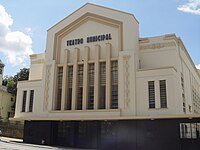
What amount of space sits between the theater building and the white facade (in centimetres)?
9

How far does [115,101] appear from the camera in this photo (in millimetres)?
26047

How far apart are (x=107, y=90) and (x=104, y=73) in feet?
7.80

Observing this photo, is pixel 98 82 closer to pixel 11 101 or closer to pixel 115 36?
pixel 115 36

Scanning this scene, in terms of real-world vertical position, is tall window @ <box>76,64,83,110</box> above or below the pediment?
below

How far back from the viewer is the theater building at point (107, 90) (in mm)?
23078

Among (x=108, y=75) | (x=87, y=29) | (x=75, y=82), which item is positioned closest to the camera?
(x=108, y=75)

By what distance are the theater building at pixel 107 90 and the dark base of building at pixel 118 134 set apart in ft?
0.28

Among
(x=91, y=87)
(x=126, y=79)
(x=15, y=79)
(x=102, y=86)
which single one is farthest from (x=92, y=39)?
(x=15, y=79)

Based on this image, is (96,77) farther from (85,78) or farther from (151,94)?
(151,94)

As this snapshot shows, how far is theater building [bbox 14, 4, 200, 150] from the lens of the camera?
23.1 meters

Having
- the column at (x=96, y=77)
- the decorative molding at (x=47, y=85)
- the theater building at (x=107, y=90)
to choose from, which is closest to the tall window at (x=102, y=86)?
the theater building at (x=107, y=90)

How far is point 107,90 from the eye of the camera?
2605 centimetres

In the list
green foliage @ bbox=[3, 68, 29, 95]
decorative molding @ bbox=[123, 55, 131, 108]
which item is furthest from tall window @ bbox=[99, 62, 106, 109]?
green foliage @ bbox=[3, 68, 29, 95]

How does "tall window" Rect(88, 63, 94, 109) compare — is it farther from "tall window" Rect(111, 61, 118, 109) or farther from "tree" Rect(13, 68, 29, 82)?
"tree" Rect(13, 68, 29, 82)
